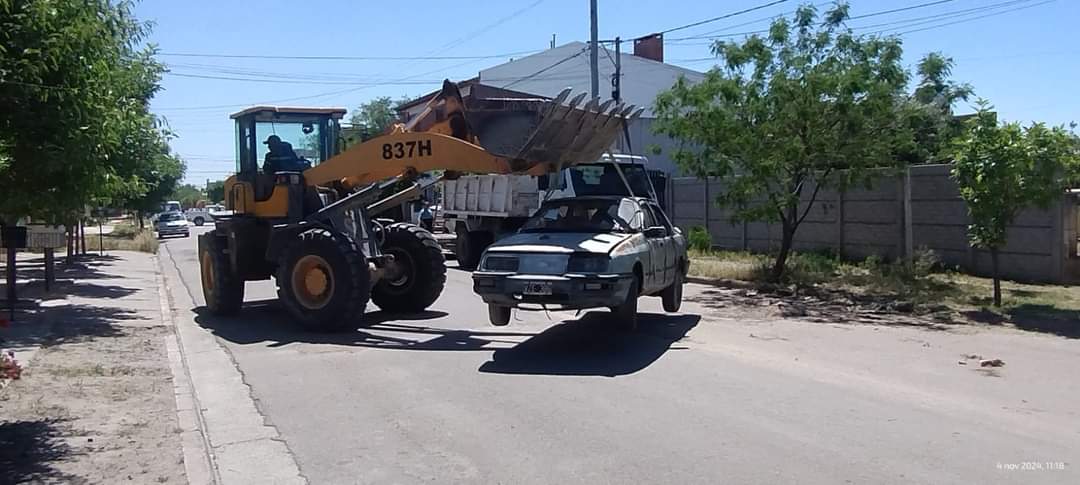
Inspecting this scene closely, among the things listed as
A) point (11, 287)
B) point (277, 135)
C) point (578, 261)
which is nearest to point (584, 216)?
point (578, 261)

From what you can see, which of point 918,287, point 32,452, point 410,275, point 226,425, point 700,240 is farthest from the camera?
point 700,240

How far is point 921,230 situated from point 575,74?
3247cm

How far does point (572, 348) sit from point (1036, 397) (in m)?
4.89

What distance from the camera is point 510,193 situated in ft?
75.8

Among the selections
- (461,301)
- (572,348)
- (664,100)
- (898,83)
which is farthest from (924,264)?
(572,348)

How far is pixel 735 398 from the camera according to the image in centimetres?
881

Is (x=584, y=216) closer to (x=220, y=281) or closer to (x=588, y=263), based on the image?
(x=588, y=263)

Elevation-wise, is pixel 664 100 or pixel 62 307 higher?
pixel 664 100

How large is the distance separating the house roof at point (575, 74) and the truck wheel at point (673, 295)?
34.5 metres

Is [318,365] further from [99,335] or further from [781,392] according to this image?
[781,392]

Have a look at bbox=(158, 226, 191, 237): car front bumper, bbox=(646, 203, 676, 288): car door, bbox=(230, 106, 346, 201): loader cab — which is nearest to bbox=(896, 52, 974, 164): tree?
bbox=(646, 203, 676, 288): car door

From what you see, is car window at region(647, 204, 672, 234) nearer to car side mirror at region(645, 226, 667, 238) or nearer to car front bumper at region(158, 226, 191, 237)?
car side mirror at region(645, 226, 667, 238)

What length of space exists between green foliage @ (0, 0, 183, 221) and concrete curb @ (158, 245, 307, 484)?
2.54m

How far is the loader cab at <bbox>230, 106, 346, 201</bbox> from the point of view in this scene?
1488cm
